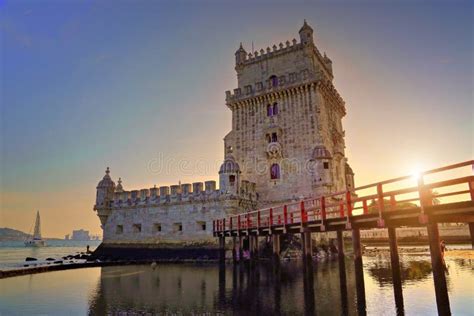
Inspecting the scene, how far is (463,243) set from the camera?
56.8 m

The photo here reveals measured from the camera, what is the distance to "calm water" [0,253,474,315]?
12297 millimetres

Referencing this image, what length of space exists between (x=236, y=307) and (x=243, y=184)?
65.9ft

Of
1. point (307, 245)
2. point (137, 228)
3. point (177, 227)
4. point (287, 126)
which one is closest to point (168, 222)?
point (177, 227)

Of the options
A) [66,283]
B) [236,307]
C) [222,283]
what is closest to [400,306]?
[236,307]

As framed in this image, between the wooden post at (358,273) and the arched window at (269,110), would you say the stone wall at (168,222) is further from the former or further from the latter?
the wooden post at (358,273)

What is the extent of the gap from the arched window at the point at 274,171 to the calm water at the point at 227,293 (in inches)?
500

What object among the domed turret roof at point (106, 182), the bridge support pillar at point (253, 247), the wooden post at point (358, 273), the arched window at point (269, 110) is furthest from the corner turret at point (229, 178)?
the wooden post at point (358, 273)

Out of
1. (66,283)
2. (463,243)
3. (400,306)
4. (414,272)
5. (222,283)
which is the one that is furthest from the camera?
(463,243)

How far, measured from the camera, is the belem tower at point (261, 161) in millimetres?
31281

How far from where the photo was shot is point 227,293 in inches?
598

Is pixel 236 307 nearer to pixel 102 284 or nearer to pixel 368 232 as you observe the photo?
pixel 102 284

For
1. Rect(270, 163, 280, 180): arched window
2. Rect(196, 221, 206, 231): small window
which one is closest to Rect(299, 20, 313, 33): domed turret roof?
Rect(270, 163, 280, 180): arched window

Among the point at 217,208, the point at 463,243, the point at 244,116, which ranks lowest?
the point at 463,243

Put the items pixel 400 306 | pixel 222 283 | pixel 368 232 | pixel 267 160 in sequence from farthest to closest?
Answer: 1. pixel 368 232
2. pixel 267 160
3. pixel 222 283
4. pixel 400 306
